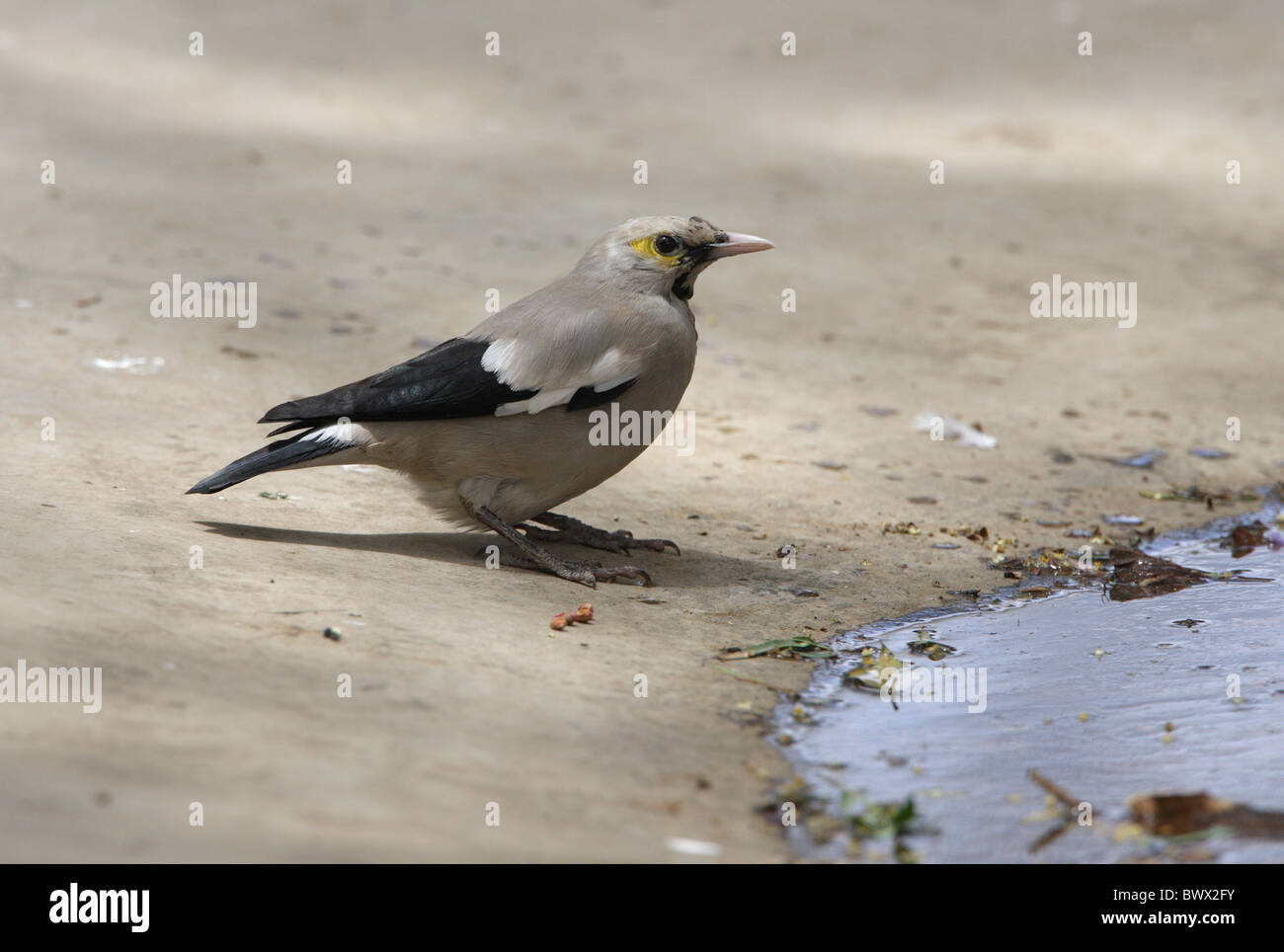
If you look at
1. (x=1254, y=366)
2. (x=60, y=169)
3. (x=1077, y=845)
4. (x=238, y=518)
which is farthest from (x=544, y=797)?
(x=60, y=169)

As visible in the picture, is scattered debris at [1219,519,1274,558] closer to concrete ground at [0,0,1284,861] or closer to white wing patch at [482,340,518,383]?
concrete ground at [0,0,1284,861]

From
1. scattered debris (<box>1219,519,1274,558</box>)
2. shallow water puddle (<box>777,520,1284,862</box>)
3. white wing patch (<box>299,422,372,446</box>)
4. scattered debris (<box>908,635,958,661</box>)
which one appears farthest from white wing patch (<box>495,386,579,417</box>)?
scattered debris (<box>1219,519,1274,558</box>)

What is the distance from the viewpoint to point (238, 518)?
5508 mm

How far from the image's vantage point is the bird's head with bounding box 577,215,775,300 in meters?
5.43

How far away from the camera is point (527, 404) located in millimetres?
5141

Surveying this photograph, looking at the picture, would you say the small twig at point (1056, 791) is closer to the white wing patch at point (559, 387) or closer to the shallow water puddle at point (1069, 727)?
the shallow water puddle at point (1069, 727)

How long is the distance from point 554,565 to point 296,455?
1059 millimetres

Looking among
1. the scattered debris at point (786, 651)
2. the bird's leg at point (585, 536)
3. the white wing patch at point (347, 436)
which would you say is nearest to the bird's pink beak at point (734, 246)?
the bird's leg at point (585, 536)

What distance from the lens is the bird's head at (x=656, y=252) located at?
17.8ft

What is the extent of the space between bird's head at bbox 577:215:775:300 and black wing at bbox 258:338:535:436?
1.98 ft

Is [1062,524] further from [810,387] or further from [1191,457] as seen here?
[810,387]

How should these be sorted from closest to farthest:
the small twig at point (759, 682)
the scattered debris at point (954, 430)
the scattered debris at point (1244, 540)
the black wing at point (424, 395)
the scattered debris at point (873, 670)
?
the small twig at point (759, 682), the scattered debris at point (873, 670), the black wing at point (424, 395), the scattered debris at point (1244, 540), the scattered debris at point (954, 430)

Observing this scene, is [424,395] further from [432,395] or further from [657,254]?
[657,254]

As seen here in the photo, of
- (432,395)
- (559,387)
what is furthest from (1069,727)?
(432,395)
